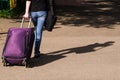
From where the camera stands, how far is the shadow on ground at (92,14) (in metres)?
13.8

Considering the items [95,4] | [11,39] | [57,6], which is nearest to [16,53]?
[11,39]

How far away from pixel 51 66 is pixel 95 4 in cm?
1120

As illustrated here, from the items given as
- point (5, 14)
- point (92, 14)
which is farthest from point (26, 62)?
point (92, 14)

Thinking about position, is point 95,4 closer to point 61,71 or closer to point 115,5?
point 115,5

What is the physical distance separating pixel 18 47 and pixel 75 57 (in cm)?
155

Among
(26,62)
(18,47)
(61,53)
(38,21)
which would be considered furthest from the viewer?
(61,53)

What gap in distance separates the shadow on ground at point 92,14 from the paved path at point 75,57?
116cm

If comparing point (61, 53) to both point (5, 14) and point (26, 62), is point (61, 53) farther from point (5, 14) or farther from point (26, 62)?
point (5, 14)

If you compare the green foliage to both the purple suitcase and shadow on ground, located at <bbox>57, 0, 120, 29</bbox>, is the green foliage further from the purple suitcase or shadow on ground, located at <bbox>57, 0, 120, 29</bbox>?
the purple suitcase

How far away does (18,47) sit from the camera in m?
7.80

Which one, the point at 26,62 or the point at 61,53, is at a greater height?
the point at 26,62

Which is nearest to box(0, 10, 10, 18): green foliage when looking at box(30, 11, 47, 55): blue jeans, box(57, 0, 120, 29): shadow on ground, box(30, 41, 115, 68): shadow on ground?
box(57, 0, 120, 29): shadow on ground

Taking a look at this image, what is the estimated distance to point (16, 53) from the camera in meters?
7.78

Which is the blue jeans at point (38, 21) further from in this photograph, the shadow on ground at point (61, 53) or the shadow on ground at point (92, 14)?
the shadow on ground at point (92, 14)
